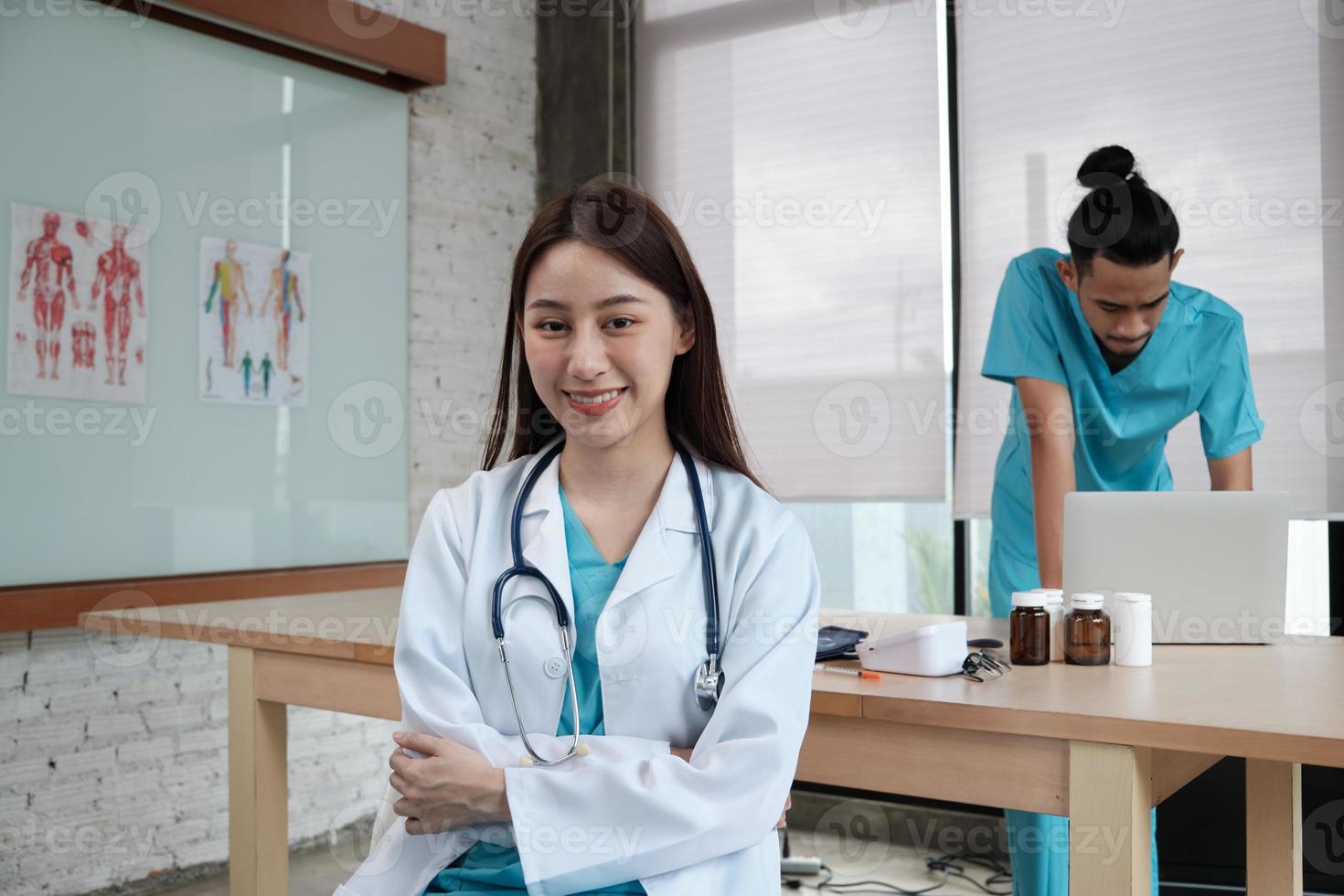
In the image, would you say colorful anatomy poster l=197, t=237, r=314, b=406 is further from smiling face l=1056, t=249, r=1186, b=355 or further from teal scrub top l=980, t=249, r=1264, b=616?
smiling face l=1056, t=249, r=1186, b=355

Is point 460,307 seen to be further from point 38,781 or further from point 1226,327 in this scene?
point 1226,327

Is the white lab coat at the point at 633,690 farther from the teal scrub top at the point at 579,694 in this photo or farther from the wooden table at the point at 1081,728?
the wooden table at the point at 1081,728

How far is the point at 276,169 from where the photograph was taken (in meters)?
3.68

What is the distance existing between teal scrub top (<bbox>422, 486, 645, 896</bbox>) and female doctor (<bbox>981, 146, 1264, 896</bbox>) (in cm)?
105

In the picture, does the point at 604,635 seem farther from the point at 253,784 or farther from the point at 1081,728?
the point at 253,784

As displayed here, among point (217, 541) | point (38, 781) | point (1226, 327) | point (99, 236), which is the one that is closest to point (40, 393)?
point (99, 236)

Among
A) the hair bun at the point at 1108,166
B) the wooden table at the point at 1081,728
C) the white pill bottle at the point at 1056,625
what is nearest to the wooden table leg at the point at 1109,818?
the wooden table at the point at 1081,728

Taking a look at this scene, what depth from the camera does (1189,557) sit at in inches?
73.3

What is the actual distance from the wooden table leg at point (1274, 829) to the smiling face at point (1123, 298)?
786 millimetres

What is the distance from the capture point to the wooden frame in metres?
3.39

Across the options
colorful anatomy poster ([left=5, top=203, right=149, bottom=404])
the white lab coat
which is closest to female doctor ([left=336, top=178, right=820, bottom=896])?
the white lab coat

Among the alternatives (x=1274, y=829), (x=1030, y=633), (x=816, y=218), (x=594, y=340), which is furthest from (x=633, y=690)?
(x=816, y=218)

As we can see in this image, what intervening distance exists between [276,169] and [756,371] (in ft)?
5.62

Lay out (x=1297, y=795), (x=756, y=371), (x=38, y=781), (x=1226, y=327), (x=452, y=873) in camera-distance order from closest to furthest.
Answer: (x=452, y=873) → (x=1297, y=795) → (x=1226, y=327) → (x=38, y=781) → (x=756, y=371)
